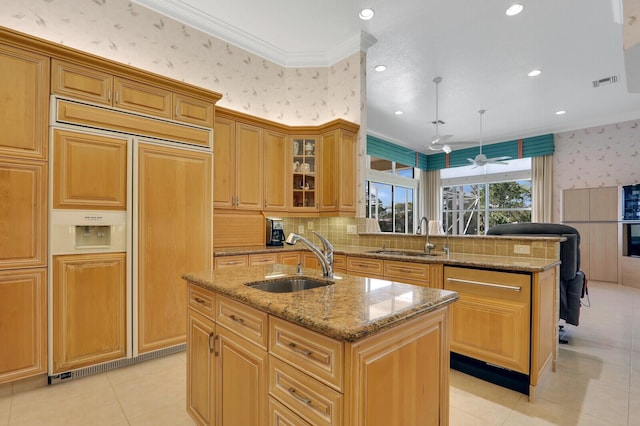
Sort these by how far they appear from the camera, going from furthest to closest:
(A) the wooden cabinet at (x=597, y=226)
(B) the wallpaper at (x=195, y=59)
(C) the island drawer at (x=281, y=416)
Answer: (A) the wooden cabinet at (x=597, y=226)
(B) the wallpaper at (x=195, y=59)
(C) the island drawer at (x=281, y=416)

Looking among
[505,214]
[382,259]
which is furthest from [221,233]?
[505,214]

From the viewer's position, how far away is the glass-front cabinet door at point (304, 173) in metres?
4.09

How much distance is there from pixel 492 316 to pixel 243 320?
6.04 feet

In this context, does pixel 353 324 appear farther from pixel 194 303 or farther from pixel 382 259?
pixel 382 259

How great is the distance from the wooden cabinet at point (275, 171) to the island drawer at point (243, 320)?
7.97ft

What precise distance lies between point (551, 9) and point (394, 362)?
394 centimetres

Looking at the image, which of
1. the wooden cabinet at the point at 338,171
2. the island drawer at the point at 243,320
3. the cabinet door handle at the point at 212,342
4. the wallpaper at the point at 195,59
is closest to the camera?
the island drawer at the point at 243,320

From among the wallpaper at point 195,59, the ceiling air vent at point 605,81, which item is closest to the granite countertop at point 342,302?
the wallpaper at point 195,59

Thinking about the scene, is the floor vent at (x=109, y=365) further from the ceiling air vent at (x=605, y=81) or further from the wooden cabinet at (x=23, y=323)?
the ceiling air vent at (x=605, y=81)

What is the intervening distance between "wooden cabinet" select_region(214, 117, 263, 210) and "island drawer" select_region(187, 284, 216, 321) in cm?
181

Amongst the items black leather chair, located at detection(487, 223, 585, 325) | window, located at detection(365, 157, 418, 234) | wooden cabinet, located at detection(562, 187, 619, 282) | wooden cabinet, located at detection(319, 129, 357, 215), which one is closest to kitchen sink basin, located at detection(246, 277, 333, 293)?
wooden cabinet, located at detection(319, 129, 357, 215)

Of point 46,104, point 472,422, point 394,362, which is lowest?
point 472,422

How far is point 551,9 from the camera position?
128 inches

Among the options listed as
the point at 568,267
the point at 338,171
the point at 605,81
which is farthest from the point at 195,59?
the point at 605,81
